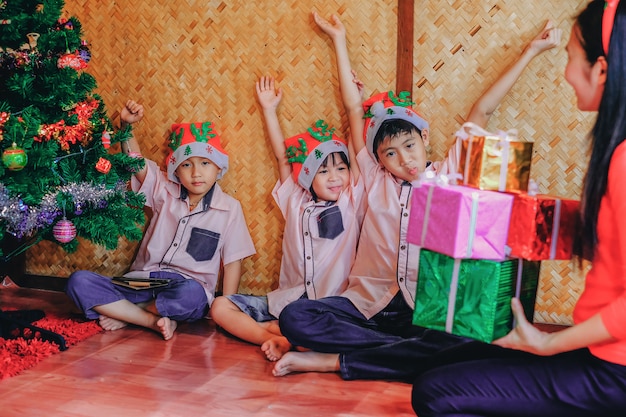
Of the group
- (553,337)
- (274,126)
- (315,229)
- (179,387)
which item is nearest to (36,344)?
(179,387)

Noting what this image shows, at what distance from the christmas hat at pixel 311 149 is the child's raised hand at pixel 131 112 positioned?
0.75m

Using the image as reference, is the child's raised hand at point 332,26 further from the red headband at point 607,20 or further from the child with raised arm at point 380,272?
the red headband at point 607,20

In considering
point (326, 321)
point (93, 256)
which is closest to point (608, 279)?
point (326, 321)

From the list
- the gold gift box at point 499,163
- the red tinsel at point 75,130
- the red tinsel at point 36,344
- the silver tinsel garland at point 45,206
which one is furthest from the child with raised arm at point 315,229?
the gold gift box at point 499,163

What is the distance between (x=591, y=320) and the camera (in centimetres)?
125

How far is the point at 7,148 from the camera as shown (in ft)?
6.87

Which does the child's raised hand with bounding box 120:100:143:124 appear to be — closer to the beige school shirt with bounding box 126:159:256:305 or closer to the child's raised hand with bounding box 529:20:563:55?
the beige school shirt with bounding box 126:159:256:305

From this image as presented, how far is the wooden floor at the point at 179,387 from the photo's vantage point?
6.01ft

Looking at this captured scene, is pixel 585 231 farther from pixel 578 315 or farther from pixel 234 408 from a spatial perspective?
pixel 234 408

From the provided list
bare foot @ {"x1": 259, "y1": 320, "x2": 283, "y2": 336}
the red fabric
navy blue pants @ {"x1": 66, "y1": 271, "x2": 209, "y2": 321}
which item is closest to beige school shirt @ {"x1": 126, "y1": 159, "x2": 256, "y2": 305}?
navy blue pants @ {"x1": 66, "y1": 271, "x2": 209, "y2": 321}

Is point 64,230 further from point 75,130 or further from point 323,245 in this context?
point 323,245

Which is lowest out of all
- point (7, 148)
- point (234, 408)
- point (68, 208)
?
point (234, 408)

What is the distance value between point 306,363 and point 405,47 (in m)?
1.34

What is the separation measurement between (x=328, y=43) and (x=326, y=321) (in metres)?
1.22
